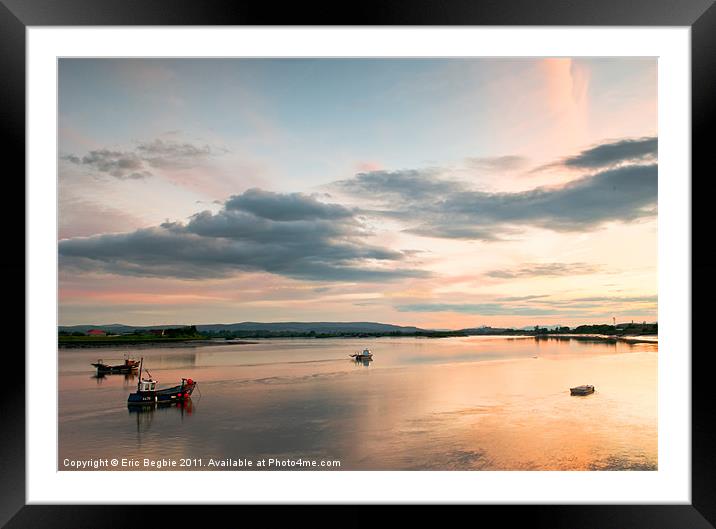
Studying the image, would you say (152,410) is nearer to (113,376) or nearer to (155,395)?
(155,395)

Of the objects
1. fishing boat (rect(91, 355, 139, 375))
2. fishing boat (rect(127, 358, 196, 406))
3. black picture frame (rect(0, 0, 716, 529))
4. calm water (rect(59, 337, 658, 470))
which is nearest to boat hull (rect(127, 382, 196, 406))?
fishing boat (rect(127, 358, 196, 406))

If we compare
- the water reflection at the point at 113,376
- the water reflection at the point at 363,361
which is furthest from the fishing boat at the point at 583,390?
the water reflection at the point at 113,376

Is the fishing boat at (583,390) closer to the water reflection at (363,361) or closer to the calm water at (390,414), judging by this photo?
the calm water at (390,414)

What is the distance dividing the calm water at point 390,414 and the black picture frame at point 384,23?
113 inches

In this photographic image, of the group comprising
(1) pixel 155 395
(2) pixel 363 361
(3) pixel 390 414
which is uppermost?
(1) pixel 155 395

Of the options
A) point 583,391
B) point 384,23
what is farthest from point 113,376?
point 384,23

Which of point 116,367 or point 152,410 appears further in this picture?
point 116,367

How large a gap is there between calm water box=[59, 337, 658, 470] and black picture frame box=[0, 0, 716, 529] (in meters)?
2.88

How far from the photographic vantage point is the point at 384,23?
1.71 metres

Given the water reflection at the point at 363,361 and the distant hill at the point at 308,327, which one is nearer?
the distant hill at the point at 308,327

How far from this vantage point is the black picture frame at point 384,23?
1681 millimetres

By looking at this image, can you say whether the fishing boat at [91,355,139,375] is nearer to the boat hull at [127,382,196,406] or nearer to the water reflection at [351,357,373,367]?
the boat hull at [127,382,196,406]

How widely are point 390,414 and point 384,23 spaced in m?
5.80

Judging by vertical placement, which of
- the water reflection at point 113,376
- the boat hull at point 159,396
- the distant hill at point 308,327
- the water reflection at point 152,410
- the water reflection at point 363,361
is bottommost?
the water reflection at point 363,361
